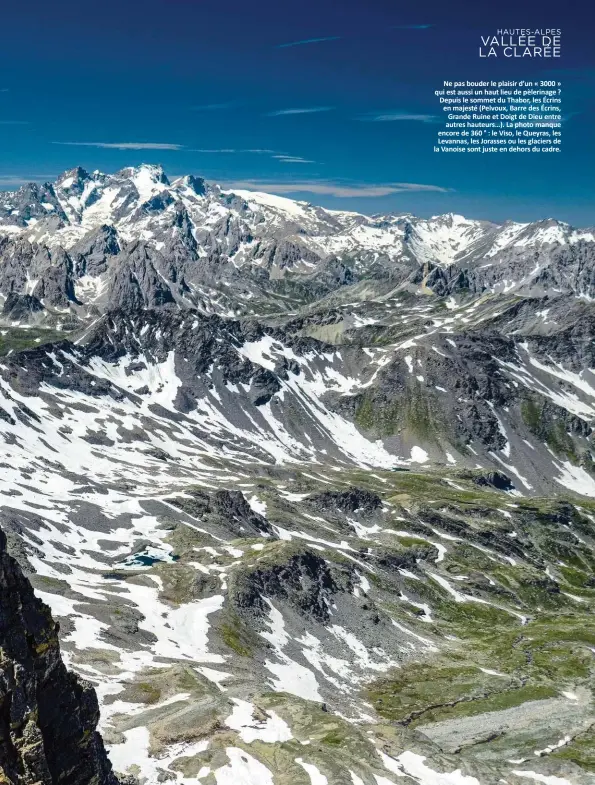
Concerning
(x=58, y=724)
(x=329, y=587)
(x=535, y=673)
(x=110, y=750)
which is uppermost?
(x=58, y=724)

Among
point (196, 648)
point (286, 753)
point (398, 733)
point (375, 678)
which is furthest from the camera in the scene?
point (375, 678)

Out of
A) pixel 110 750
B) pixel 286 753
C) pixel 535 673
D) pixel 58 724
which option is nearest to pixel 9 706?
pixel 58 724

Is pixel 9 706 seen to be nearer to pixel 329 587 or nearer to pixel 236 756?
pixel 236 756

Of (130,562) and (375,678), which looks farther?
(130,562)

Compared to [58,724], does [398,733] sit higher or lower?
lower

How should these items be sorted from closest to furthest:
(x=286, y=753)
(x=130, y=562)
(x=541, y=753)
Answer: (x=286, y=753), (x=541, y=753), (x=130, y=562)

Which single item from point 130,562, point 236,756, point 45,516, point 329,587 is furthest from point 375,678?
point 45,516
